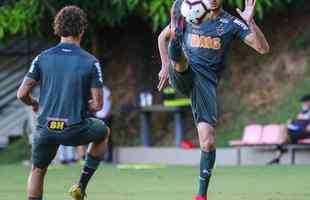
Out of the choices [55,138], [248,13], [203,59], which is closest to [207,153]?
[203,59]

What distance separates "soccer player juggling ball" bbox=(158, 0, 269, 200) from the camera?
10430mm

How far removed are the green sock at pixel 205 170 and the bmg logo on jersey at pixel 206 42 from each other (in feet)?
3.31

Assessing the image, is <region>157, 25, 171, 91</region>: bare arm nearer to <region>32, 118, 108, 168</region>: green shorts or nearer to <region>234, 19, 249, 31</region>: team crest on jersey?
<region>234, 19, 249, 31</region>: team crest on jersey

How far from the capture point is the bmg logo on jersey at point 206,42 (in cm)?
1062

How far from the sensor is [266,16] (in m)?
24.3

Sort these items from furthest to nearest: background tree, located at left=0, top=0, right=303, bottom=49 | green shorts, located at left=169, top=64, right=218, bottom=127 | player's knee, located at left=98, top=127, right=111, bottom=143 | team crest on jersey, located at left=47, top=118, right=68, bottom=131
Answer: background tree, located at left=0, top=0, right=303, bottom=49, green shorts, located at left=169, top=64, right=218, bottom=127, player's knee, located at left=98, top=127, right=111, bottom=143, team crest on jersey, located at left=47, top=118, right=68, bottom=131

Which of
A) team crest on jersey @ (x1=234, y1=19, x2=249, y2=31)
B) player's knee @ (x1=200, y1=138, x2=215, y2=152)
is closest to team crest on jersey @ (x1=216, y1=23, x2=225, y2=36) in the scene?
team crest on jersey @ (x1=234, y1=19, x2=249, y2=31)

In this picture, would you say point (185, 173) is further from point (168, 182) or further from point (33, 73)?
point (33, 73)

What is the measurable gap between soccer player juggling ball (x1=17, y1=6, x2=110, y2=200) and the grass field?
76.4 inches

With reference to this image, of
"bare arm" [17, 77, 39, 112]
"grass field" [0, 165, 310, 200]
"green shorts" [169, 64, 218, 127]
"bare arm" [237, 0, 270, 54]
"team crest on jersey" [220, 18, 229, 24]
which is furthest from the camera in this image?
"grass field" [0, 165, 310, 200]

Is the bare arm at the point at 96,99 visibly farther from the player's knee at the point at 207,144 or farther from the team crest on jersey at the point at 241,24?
the team crest on jersey at the point at 241,24

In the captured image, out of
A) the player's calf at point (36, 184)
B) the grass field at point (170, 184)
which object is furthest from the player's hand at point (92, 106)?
the grass field at point (170, 184)

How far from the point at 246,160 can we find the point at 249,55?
3.50 m

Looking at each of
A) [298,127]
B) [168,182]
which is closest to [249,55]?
[298,127]
